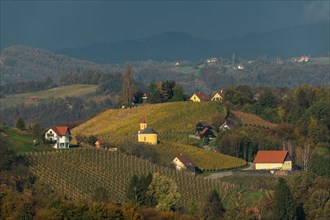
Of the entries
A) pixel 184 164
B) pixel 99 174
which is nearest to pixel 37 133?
pixel 99 174

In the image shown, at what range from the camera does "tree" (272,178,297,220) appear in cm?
4722

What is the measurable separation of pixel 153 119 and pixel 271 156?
43.0 ft

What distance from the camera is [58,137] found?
59188 millimetres

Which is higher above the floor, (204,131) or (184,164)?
(204,131)

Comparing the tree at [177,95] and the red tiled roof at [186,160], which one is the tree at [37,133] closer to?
the red tiled roof at [186,160]

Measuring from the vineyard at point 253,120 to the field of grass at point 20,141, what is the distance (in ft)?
58.0

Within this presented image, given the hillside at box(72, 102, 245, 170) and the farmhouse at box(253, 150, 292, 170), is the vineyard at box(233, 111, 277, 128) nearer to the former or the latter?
the hillside at box(72, 102, 245, 170)

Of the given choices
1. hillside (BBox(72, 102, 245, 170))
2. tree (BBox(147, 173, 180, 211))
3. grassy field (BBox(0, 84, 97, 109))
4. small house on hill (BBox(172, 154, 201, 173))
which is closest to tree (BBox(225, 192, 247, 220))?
tree (BBox(147, 173, 180, 211))

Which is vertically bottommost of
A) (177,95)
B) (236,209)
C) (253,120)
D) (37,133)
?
(236,209)

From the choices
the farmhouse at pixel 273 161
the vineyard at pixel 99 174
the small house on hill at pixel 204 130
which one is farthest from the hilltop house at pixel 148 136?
the vineyard at pixel 99 174

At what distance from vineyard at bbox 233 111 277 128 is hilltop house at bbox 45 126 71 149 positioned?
16205 millimetres

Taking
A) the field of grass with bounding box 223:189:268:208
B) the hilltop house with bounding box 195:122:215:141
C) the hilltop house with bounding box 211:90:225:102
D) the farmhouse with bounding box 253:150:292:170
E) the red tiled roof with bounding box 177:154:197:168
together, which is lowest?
the field of grass with bounding box 223:189:268:208

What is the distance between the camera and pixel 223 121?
72.4m

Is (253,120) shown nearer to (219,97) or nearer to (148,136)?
(219,97)
